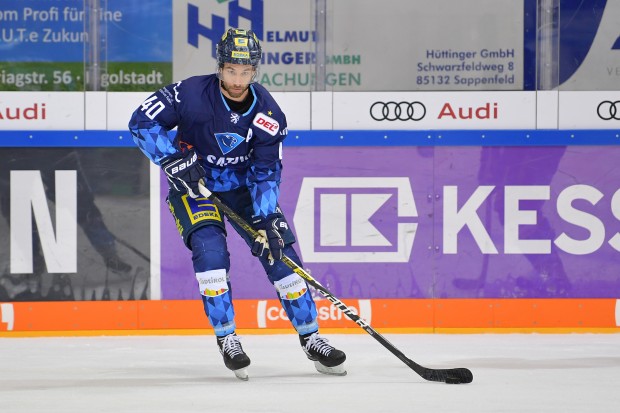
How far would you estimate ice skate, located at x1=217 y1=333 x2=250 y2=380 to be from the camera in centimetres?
427


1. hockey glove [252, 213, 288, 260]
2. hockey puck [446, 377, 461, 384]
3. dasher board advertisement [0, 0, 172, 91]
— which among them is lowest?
hockey puck [446, 377, 461, 384]

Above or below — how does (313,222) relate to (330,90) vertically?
below

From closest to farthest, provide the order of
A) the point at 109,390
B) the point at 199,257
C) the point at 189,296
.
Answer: the point at 109,390, the point at 199,257, the point at 189,296

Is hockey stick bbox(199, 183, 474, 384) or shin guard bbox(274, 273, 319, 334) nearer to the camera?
hockey stick bbox(199, 183, 474, 384)

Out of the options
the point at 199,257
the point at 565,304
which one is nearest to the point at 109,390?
the point at 199,257

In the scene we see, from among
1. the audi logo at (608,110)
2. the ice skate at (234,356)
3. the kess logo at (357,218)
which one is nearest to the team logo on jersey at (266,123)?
the ice skate at (234,356)

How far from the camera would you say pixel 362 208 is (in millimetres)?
5867

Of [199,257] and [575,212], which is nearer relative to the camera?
[199,257]

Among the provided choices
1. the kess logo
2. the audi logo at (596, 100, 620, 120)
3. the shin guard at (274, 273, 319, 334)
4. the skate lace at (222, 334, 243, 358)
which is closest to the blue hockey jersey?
the shin guard at (274, 273, 319, 334)

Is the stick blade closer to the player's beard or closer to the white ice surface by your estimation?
the white ice surface

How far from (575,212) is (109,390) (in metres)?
2.70

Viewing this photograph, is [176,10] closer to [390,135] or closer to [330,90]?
[330,90]

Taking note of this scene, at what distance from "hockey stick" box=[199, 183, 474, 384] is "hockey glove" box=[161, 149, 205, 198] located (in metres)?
0.04

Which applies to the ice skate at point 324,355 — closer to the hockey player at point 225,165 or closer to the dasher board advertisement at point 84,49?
the hockey player at point 225,165
